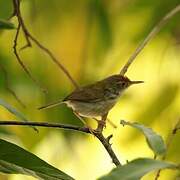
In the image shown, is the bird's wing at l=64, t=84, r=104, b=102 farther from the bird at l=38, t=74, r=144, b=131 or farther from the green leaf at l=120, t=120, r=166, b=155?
the green leaf at l=120, t=120, r=166, b=155

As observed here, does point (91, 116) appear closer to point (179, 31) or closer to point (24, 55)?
point (24, 55)

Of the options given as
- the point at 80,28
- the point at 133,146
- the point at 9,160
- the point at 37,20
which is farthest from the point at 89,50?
the point at 9,160

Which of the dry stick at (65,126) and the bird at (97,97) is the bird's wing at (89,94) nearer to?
the bird at (97,97)

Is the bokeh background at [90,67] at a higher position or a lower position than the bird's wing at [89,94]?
lower

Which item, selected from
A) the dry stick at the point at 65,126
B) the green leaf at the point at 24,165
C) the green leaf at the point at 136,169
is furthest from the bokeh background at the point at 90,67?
the green leaf at the point at 136,169

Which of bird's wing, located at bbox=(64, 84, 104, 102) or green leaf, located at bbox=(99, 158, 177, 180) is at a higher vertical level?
bird's wing, located at bbox=(64, 84, 104, 102)

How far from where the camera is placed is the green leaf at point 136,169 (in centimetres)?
69

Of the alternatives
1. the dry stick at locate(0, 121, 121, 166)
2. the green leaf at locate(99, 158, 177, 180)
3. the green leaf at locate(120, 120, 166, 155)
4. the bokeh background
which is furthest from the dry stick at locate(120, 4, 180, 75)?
the green leaf at locate(99, 158, 177, 180)

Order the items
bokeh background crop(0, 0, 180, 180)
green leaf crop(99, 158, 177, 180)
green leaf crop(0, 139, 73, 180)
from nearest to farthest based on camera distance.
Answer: green leaf crop(99, 158, 177, 180) → green leaf crop(0, 139, 73, 180) → bokeh background crop(0, 0, 180, 180)

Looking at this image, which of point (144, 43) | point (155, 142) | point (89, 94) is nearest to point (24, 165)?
point (155, 142)

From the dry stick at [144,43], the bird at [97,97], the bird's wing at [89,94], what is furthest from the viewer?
the bird's wing at [89,94]

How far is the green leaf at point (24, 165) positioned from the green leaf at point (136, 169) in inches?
8.6

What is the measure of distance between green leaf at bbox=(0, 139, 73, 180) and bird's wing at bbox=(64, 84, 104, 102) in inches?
43.2

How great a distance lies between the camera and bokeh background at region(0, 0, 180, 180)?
175 cm
